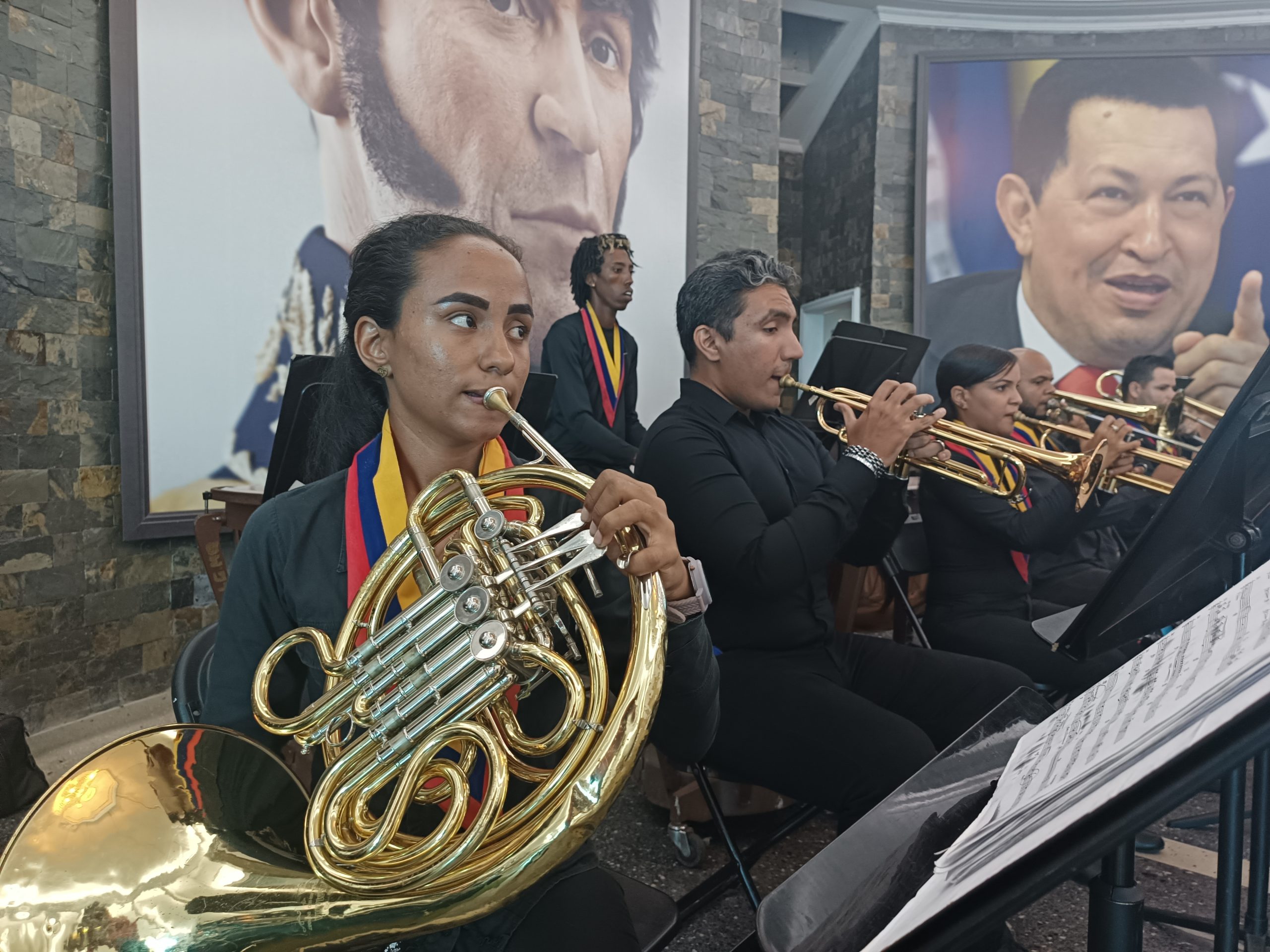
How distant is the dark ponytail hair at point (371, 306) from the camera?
140cm

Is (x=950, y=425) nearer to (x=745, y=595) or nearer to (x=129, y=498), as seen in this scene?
(x=745, y=595)

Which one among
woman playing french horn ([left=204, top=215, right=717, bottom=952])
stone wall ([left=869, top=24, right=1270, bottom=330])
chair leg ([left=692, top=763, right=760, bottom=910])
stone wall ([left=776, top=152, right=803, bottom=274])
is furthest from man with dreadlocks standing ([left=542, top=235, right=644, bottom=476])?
stone wall ([left=776, top=152, right=803, bottom=274])

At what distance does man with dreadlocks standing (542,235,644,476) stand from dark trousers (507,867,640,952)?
2.72 metres

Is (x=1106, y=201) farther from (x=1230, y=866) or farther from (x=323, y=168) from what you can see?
(x=1230, y=866)

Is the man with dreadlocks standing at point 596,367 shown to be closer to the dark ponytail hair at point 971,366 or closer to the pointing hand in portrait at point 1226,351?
the dark ponytail hair at point 971,366

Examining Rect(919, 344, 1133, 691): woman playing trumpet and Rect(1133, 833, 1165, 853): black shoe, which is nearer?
Rect(1133, 833, 1165, 853): black shoe

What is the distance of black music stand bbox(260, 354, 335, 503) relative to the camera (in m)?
2.05

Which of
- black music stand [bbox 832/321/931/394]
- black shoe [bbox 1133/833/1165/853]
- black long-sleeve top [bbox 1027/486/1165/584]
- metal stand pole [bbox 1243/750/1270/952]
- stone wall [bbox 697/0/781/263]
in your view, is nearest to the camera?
metal stand pole [bbox 1243/750/1270/952]

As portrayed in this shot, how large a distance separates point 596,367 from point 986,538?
2370 mm

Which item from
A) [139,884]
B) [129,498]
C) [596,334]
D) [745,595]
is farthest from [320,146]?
[139,884]

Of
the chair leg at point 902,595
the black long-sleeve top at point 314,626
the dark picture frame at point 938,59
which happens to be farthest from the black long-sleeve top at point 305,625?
the dark picture frame at point 938,59

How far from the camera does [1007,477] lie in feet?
9.24

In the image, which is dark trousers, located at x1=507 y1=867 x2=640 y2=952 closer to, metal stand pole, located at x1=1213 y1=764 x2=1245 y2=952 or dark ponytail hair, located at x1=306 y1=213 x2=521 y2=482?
metal stand pole, located at x1=1213 y1=764 x2=1245 y2=952

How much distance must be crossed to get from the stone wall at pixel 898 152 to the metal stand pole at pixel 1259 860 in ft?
26.1
